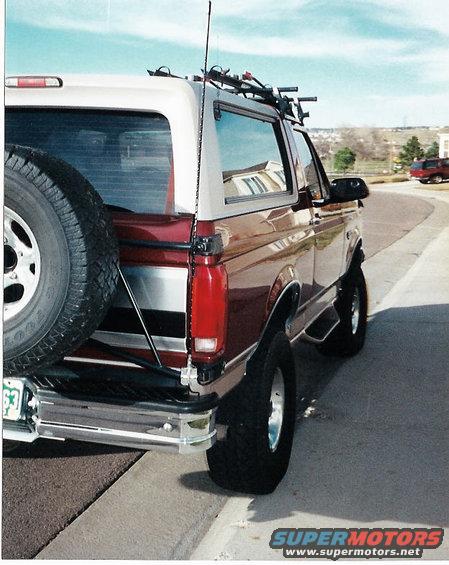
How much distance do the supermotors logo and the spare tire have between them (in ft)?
4.46

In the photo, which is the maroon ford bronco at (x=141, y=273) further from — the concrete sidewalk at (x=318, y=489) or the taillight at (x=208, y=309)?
the concrete sidewalk at (x=318, y=489)

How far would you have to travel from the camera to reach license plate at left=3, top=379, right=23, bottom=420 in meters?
2.78

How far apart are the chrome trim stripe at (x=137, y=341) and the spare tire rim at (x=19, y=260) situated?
361 mm

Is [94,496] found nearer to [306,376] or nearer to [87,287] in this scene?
Answer: [87,287]

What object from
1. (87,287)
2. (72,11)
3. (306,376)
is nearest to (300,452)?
(306,376)

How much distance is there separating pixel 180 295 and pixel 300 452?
1.74 m

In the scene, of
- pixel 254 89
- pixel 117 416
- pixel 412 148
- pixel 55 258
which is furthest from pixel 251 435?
pixel 412 148

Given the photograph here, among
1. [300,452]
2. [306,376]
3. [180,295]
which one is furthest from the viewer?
[306,376]

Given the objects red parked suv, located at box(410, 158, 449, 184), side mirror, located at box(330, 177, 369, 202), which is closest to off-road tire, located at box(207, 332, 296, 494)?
side mirror, located at box(330, 177, 369, 202)

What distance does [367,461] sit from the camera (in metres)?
3.93

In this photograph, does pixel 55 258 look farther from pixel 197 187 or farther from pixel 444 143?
pixel 444 143

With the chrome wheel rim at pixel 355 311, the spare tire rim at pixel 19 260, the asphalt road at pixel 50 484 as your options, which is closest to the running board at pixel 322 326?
the chrome wheel rim at pixel 355 311

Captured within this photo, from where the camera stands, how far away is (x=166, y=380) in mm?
2787

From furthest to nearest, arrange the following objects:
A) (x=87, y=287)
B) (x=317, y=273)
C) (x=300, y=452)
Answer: (x=317, y=273), (x=300, y=452), (x=87, y=287)
